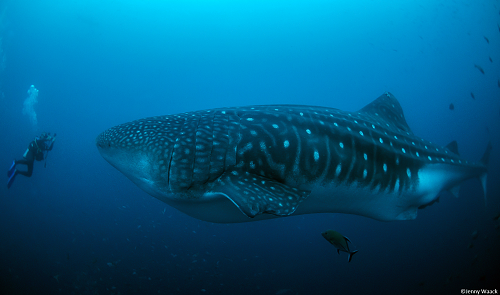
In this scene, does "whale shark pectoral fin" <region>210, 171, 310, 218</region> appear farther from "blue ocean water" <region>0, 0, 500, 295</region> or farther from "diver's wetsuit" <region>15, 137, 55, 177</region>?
"diver's wetsuit" <region>15, 137, 55, 177</region>

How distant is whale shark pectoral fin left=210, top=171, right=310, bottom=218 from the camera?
2141mm

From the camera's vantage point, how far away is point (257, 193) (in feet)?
7.68

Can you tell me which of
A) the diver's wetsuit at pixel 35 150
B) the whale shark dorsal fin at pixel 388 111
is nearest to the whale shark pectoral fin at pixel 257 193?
the whale shark dorsal fin at pixel 388 111

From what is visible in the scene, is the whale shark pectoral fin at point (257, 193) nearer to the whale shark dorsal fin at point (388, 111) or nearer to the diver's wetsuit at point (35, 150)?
the whale shark dorsal fin at point (388, 111)

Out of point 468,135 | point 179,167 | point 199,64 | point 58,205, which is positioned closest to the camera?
point 179,167

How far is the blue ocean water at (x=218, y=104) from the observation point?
8148 mm

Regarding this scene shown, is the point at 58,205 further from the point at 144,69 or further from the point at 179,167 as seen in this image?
the point at 144,69

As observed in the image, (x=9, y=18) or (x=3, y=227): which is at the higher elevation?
(x=9, y=18)

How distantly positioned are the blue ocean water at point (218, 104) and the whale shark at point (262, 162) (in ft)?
15.3

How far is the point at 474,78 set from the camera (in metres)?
92.9

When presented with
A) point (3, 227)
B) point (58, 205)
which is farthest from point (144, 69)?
point (3, 227)

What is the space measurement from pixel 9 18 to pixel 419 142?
76201 millimetres

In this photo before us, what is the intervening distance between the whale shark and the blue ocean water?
15.3 feet

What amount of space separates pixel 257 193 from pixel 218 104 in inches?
3779
